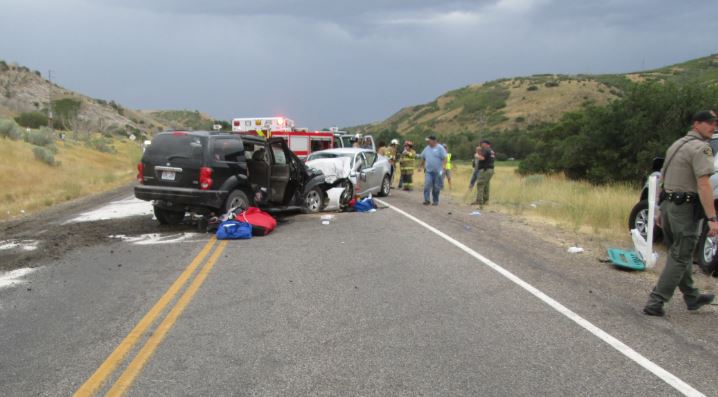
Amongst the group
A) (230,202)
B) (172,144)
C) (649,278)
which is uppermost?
(172,144)

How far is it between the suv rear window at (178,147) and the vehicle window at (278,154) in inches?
84.4

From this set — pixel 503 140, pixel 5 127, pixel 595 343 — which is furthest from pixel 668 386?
pixel 503 140

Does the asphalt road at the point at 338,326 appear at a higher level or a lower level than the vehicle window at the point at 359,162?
lower

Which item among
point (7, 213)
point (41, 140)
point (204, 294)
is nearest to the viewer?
point (204, 294)

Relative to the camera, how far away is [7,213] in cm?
1670

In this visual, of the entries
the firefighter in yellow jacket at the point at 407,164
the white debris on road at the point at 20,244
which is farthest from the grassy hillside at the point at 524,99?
the white debris on road at the point at 20,244

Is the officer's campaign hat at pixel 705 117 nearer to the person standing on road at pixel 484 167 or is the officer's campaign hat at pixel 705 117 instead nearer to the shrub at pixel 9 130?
the person standing on road at pixel 484 167

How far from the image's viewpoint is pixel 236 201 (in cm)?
1162

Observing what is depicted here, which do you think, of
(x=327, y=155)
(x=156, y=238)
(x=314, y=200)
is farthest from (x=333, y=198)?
(x=156, y=238)

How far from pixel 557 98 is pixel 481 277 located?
103 meters

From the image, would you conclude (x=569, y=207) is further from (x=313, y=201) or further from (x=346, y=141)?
(x=346, y=141)

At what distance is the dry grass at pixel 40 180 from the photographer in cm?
1962

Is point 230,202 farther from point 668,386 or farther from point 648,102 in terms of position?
point 648,102

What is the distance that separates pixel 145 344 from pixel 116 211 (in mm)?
11083
